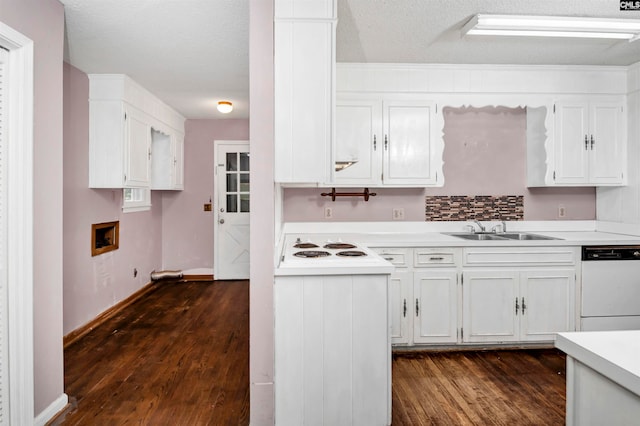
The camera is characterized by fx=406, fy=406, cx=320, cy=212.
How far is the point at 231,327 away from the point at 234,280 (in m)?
2.09

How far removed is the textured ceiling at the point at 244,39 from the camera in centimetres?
253

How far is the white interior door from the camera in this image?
5.86 metres

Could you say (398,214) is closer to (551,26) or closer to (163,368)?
(551,26)

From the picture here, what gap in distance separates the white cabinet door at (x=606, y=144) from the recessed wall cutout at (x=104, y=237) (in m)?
4.63

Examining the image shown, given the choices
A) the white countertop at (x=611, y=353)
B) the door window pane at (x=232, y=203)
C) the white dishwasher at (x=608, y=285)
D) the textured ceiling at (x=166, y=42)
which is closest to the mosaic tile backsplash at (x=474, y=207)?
the white dishwasher at (x=608, y=285)

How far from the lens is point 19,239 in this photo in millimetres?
2023

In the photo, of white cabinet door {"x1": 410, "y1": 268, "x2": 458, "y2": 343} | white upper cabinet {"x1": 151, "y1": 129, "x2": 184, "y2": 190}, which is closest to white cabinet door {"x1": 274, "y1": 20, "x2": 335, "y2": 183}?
white cabinet door {"x1": 410, "y1": 268, "x2": 458, "y2": 343}

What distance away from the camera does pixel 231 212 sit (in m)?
5.92

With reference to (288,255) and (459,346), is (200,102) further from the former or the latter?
(459,346)

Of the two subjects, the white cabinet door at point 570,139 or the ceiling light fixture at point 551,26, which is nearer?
the ceiling light fixture at point 551,26

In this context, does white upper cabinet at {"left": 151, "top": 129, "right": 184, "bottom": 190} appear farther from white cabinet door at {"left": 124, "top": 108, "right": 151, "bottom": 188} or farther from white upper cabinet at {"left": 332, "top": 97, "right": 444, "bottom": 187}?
white upper cabinet at {"left": 332, "top": 97, "right": 444, "bottom": 187}

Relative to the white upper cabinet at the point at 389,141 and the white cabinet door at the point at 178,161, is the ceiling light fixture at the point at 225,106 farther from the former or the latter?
the white upper cabinet at the point at 389,141

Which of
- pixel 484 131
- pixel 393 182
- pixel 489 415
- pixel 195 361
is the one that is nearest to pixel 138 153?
pixel 195 361

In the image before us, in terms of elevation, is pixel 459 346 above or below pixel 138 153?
below
